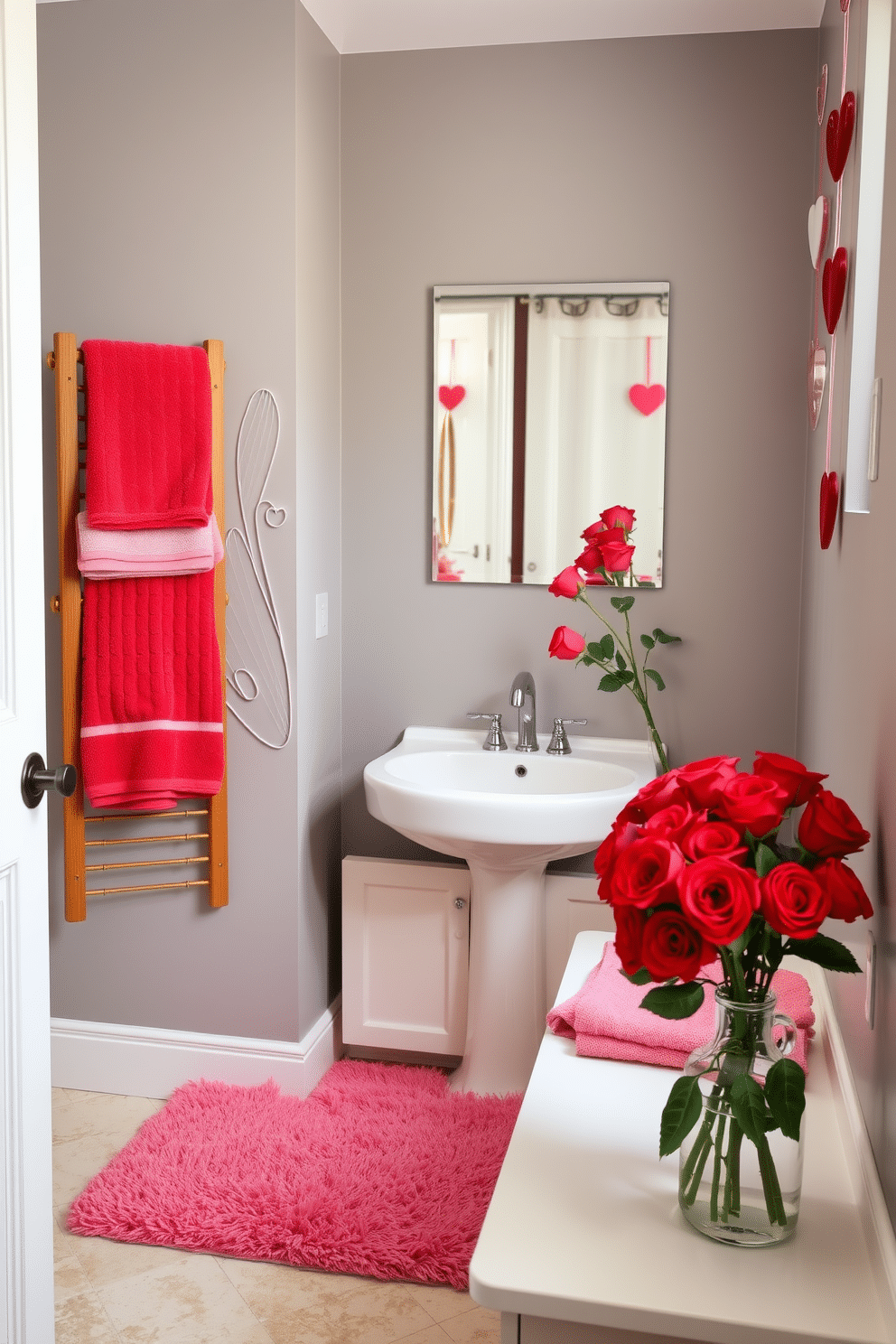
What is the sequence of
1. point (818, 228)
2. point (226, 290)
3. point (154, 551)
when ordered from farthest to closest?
1. point (226, 290)
2. point (154, 551)
3. point (818, 228)

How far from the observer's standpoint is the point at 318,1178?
2.30m

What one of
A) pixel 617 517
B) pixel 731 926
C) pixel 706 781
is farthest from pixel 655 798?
pixel 617 517

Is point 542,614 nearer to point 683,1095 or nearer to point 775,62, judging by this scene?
point 775,62

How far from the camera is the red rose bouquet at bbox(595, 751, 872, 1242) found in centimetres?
102

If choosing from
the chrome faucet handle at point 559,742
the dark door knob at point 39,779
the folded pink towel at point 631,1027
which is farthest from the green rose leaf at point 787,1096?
the chrome faucet handle at point 559,742

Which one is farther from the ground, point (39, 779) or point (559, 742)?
point (39, 779)

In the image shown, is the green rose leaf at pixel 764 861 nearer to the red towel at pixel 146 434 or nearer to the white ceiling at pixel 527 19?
the red towel at pixel 146 434

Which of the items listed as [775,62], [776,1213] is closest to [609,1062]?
[776,1213]

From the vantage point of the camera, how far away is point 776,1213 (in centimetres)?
110

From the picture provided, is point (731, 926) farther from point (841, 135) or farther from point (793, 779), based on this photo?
point (841, 135)

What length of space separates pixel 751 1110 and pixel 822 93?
212cm

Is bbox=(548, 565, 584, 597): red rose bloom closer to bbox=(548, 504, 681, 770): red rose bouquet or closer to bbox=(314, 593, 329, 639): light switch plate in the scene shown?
bbox=(548, 504, 681, 770): red rose bouquet

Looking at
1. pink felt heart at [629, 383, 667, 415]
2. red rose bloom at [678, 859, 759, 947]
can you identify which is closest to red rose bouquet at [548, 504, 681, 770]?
pink felt heart at [629, 383, 667, 415]

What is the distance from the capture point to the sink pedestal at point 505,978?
8.48ft
